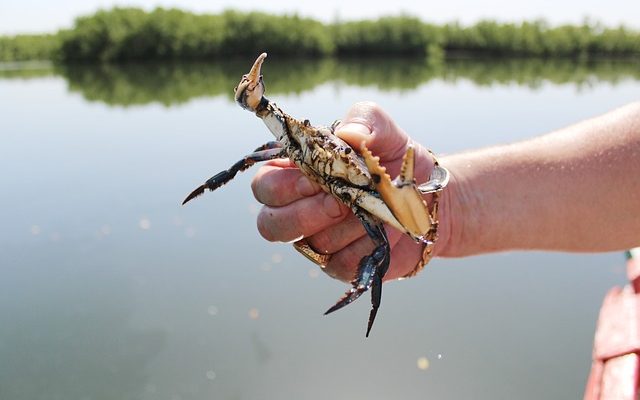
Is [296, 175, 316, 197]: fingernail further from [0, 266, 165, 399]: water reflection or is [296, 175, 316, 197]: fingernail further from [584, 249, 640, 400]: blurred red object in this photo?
[0, 266, 165, 399]: water reflection

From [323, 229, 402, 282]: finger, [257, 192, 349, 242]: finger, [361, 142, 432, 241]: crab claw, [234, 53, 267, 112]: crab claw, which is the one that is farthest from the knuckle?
[361, 142, 432, 241]: crab claw

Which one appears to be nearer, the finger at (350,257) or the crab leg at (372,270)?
the crab leg at (372,270)

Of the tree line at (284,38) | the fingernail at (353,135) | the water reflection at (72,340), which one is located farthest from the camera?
the tree line at (284,38)

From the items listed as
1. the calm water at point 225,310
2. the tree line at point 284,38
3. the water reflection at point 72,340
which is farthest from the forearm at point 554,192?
the tree line at point 284,38

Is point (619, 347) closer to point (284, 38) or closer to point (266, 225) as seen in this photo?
point (266, 225)

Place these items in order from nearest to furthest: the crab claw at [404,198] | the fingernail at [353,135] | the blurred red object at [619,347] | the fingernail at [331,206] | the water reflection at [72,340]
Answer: the crab claw at [404,198] → the fingernail at [353,135] → the fingernail at [331,206] → the blurred red object at [619,347] → the water reflection at [72,340]

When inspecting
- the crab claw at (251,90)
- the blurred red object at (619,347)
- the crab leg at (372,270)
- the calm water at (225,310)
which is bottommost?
the calm water at (225,310)

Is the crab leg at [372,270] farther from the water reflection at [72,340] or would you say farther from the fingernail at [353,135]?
the water reflection at [72,340]
